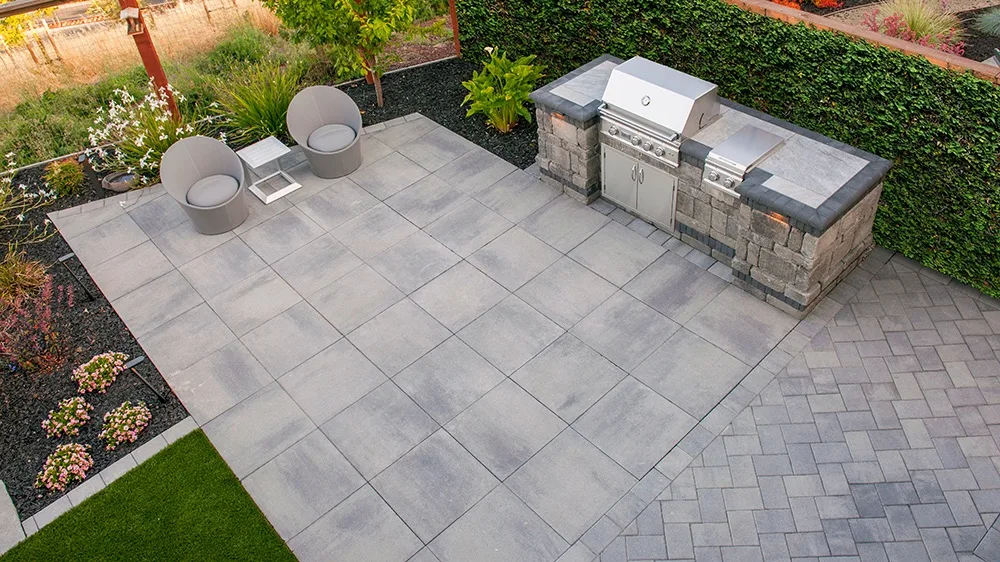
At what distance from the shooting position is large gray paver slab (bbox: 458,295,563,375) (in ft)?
26.6

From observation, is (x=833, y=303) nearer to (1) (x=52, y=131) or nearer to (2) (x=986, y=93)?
(2) (x=986, y=93)

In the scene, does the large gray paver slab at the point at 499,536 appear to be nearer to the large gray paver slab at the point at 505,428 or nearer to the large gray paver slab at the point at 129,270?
the large gray paver slab at the point at 505,428

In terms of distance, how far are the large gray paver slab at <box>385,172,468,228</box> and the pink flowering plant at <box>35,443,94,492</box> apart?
483 centimetres

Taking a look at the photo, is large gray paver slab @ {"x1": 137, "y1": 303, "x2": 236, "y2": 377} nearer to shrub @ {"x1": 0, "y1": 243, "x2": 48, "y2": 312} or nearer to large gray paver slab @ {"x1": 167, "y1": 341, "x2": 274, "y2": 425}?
large gray paver slab @ {"x1": 167, "y1": 341, "x2": 274, "y2": 425}

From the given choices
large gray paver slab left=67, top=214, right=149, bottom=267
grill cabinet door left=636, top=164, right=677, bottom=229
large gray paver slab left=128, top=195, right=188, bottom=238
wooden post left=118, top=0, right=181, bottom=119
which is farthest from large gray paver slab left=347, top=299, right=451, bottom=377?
wooden post left=118, top=0, right=181, bottom=119

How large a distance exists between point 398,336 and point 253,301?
208cm

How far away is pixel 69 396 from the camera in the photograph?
319 inches

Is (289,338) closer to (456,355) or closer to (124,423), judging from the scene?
(124,423)

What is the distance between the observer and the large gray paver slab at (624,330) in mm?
8000

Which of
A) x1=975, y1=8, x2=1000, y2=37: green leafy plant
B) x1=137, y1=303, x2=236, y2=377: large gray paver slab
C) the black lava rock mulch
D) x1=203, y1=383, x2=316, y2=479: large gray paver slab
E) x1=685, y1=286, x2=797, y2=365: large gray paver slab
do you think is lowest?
x1=203, y1=383, x2=316, y2=479: large gray paver slab

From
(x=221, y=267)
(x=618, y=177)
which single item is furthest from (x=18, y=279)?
(x=618, y=177)

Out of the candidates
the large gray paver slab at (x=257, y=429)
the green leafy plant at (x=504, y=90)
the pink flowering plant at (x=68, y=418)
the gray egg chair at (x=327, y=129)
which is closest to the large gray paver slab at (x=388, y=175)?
the gray egg chair at (x=327, y=129)

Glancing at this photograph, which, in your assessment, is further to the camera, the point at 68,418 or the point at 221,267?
the point at 221,267

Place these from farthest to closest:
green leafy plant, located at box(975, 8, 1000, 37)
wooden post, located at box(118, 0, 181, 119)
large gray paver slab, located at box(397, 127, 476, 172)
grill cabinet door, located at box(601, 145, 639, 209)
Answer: large gray paver slab, located at box(397, 127, 476, 172) < wooden post, located at box(118, 0, 181, 119) < green leafy plant, located at box(975, 8, 1000, 37) < grill cabinet door, located at box(601, 145, 639, 209)
